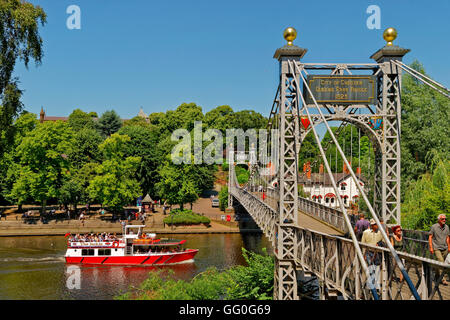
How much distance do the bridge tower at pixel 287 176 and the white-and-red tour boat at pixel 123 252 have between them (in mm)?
21195

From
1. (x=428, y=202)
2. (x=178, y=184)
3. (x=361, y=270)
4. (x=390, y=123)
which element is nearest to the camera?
(x=361, y=270)

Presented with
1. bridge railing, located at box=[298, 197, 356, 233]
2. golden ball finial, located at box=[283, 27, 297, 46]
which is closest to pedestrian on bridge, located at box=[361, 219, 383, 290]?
golden ball finial, located at box=[283, 27, 297, 46]

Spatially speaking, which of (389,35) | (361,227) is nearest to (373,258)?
(361,227)

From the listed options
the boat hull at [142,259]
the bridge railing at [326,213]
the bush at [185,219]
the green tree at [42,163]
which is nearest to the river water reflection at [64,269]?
the boat hull at [142,259]

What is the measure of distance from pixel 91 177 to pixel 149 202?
341 inches

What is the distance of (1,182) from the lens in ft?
190

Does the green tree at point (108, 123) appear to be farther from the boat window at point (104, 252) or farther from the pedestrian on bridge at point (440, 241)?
the pedestrian on bridge at point (440, 241)

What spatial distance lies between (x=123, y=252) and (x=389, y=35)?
92.5 feet

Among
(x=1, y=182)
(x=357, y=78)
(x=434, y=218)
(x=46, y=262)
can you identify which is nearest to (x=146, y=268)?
(x=46, y=262)

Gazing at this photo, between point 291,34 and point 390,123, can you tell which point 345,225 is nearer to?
point 390,123

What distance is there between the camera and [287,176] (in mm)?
16641

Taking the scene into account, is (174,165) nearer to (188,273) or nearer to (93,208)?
(93,208)

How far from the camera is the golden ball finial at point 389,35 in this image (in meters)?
16.5

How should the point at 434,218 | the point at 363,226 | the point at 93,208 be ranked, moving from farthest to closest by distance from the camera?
the point at 93,208
the point at 434,218
the point at 363,226
